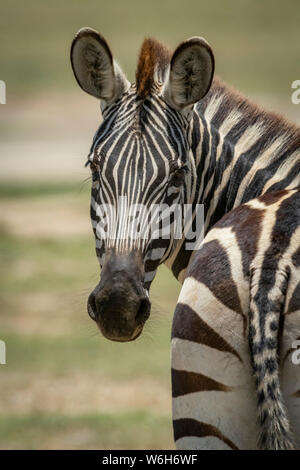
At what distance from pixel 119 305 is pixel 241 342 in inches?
21.4

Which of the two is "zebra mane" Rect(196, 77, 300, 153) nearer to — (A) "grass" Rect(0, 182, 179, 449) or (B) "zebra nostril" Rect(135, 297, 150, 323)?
(B) "zebra nostril" Rect(135, 297, 150, 323)

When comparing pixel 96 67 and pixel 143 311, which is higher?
pixel 96 67

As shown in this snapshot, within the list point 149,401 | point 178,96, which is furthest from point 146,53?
point 149,401

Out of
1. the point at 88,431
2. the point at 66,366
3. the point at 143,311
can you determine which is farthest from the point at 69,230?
the point at 143,311

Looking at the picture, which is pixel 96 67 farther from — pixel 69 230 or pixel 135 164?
pixel 69 230

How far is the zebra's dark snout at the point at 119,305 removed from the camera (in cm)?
346

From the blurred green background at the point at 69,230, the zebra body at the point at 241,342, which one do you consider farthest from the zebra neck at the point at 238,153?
the zebra body at the point at 241,342

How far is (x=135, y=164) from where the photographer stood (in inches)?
153

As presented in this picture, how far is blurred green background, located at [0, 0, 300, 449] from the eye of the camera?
9.66 meters

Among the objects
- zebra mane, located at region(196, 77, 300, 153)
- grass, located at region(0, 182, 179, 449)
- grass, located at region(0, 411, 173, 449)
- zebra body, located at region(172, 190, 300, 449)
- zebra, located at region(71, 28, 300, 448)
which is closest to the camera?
zebra body, located at region(172, 190, 300, 449)

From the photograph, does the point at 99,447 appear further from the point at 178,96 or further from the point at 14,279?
the point at 14,279

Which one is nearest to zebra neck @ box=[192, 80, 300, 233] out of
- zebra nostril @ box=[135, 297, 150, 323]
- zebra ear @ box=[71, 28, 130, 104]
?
zebra ear @ box=[71, 28, 130, 104]

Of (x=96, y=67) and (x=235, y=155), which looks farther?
(x=235, y=155)

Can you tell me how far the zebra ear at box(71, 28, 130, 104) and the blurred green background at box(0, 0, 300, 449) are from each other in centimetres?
47
